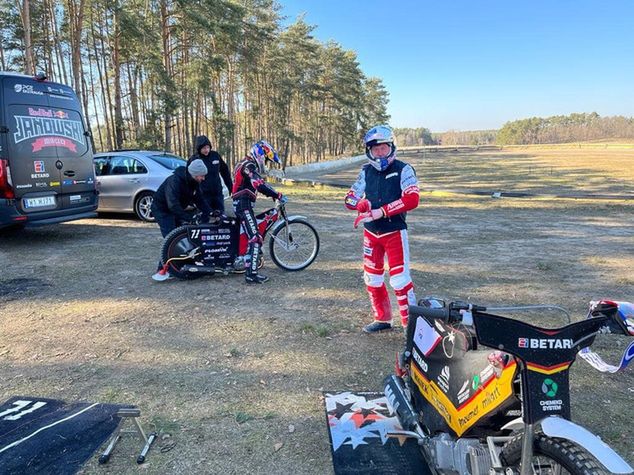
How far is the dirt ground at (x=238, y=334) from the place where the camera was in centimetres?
289

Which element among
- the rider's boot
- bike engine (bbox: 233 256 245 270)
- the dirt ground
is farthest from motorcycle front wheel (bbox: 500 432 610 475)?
bike engine (bbox: 233 256 245 270)

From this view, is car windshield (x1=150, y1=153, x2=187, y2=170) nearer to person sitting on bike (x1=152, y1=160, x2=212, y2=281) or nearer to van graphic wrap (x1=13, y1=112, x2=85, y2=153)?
van graphic wrap (x1=13, y1=112, x2=85, y2=153)

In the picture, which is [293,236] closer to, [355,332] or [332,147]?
[355,332]

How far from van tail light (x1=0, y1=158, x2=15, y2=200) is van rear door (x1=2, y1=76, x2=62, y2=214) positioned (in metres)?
0.06

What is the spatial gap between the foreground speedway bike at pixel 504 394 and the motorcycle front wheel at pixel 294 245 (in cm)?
420

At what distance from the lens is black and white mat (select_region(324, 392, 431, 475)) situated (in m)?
2.57

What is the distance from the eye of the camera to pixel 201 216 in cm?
629

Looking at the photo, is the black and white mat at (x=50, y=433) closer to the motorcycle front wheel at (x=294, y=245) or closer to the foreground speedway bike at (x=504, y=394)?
the foreground speedway bike at (x=504, y=394)

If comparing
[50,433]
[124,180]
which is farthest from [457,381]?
[124,180]

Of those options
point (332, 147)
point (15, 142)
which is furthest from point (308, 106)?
point (15, 142)

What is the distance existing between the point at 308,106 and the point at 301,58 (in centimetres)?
1392

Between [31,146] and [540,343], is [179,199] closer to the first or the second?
[31,146]

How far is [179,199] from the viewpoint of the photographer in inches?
241

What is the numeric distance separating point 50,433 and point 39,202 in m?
5.61
